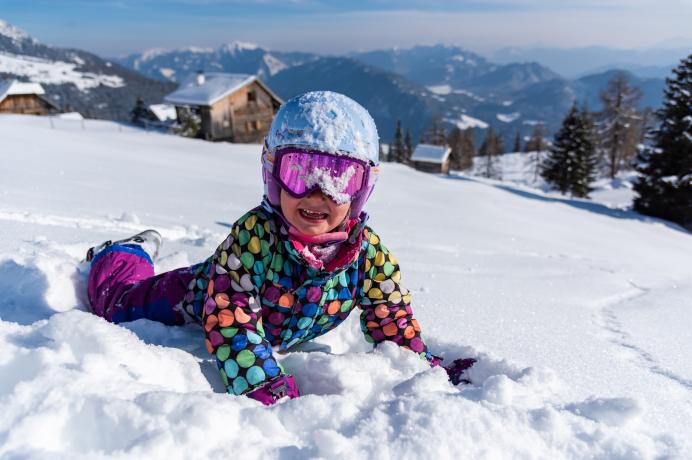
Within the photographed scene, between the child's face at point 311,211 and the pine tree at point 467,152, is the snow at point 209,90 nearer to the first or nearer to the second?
the child's face at point 311,211

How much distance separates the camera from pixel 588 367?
94.5 inches

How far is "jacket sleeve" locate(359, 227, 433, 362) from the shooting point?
7.39ft

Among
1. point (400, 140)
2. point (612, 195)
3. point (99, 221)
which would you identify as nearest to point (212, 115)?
point (99, 221)

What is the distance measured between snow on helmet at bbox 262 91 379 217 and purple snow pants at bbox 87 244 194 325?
34.7 inches

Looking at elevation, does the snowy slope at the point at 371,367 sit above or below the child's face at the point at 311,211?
below

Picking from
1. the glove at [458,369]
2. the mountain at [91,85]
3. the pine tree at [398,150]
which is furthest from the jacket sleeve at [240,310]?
the mountain at [91,85]

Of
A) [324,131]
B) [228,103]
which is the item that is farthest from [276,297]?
[228,103]

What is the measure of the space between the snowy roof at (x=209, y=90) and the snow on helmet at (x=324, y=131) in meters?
27.3

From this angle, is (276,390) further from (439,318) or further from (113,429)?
(439,318)

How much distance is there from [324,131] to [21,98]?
41.4 metres

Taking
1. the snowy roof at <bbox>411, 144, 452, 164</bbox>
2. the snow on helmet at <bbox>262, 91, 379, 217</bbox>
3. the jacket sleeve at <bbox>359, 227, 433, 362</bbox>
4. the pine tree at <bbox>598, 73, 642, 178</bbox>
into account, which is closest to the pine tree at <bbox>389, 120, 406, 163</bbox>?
the snowy roof at <bbox>411, 144, 452, 164</bbox>

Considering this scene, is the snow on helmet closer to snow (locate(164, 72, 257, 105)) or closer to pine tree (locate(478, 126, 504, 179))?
snow (locate(164, 72, 257, 105))

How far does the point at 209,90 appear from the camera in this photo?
28.4 meters

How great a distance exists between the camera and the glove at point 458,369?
2039 millimetres
